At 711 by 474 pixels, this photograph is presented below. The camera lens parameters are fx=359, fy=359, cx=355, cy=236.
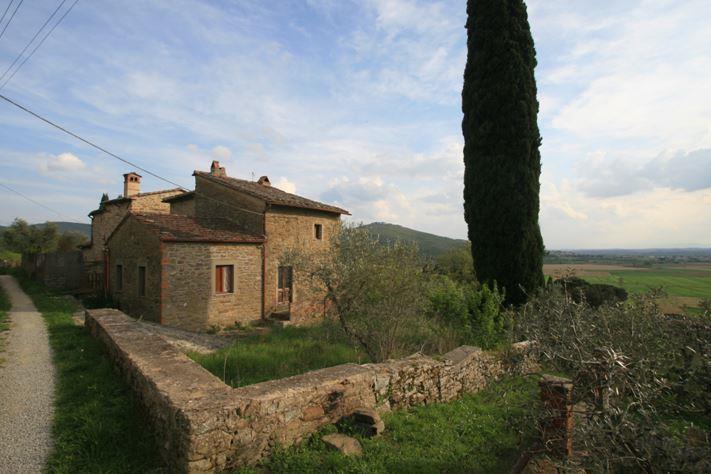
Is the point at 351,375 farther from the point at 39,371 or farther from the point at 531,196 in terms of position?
the point at 531,196

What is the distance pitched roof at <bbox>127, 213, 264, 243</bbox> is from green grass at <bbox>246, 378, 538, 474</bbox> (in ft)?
32.8

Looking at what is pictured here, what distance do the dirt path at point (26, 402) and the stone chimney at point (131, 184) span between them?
46.3 feet

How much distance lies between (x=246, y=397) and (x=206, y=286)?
33.3 ft

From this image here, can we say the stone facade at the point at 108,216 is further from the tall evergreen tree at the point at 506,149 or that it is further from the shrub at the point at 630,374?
the shrub at the point at 630,374

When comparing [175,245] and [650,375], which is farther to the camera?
[175,245]

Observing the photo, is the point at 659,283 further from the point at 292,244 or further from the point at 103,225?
the point at 103,225

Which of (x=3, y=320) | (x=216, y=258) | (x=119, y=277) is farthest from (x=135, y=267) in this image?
(x=3, y=320)

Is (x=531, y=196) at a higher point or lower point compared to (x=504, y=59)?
lower

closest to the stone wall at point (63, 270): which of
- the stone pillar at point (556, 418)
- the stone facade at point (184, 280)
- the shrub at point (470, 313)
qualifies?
the stone facade at point (184, 280)

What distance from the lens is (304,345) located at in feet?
29.7

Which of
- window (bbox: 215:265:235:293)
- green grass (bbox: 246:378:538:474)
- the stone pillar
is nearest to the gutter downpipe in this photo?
window (bbox: 215:265:235:293)

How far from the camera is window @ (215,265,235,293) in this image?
44.7 feet

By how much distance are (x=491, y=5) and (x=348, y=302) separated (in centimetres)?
1122

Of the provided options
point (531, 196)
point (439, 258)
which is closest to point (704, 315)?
point (531, 196)
